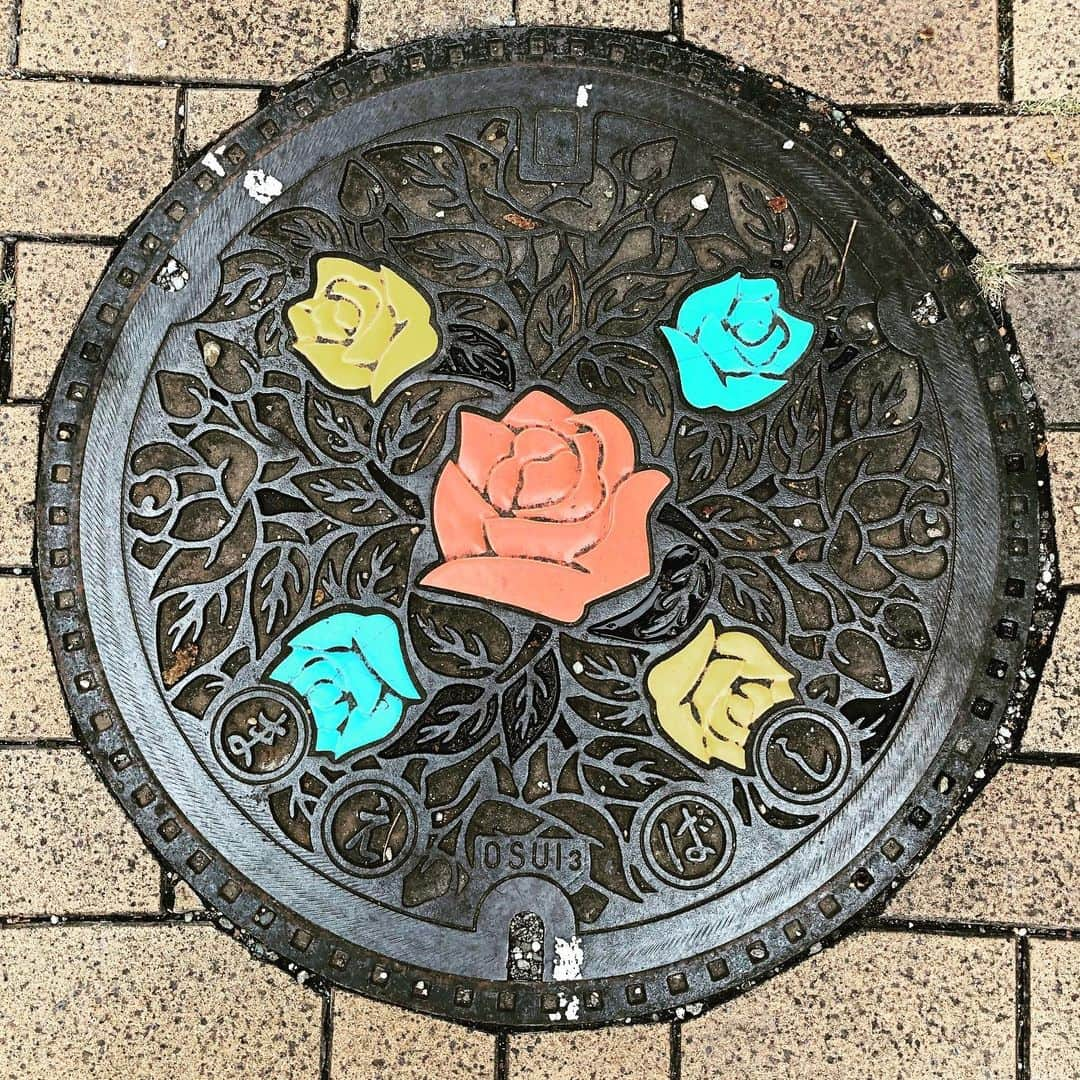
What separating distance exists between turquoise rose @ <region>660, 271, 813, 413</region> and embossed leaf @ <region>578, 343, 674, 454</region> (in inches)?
2.4

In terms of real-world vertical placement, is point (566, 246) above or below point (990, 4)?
below

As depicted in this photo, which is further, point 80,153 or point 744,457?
point 80,153

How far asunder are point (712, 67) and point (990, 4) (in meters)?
0.70

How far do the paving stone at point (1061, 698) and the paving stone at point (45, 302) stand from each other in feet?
8.06

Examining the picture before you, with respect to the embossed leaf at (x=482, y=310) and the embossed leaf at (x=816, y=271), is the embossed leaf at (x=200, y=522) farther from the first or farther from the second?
the embossed leaf at (x=816, y=271)

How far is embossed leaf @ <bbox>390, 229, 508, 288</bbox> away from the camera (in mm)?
2127

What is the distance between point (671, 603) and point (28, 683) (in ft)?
5.03

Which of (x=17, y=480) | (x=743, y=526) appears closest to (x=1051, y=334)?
(x=743, y=526)

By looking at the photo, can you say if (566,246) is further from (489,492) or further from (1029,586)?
(1029,586)

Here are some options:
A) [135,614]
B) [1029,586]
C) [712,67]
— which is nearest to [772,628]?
[1029,586]

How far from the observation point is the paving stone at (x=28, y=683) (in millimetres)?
2137

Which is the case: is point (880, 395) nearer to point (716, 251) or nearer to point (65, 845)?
point (716, 251)

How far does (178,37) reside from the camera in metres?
2.22

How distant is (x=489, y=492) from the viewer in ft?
6.87
